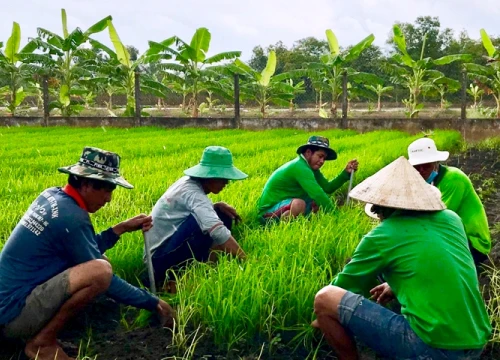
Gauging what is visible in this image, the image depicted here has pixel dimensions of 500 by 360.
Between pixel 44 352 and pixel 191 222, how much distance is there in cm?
118

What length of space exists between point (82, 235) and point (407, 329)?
1375 mm

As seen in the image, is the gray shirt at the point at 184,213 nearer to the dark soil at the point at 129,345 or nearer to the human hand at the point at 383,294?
the dark soil at the point at 129,345

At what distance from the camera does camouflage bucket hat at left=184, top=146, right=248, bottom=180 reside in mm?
3299

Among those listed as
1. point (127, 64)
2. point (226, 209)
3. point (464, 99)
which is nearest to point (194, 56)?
point (127, 64)

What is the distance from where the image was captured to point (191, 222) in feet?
10.8

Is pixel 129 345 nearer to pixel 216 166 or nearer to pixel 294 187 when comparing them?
pixel 216 166

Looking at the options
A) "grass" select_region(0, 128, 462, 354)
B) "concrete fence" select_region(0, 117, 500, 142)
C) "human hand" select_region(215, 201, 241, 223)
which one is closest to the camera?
"grass" select_region(0, 128, 462, 354)

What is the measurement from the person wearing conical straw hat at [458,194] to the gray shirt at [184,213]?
1.25 m

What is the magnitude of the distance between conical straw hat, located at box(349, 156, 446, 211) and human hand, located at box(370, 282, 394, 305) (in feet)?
1.55

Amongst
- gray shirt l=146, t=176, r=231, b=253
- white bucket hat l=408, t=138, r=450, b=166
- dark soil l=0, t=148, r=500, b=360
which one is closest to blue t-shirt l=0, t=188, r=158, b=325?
dark soil l=0, t=148, r=500, b=360

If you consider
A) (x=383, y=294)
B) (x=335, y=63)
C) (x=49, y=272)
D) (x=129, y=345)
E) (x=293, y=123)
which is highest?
(x=335, y=63)

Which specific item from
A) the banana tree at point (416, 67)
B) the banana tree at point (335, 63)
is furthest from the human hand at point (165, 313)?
the banana tree at point (416, 67)

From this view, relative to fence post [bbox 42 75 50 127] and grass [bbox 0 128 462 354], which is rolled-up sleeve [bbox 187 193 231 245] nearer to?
grass [bbox 0 128 462 354]

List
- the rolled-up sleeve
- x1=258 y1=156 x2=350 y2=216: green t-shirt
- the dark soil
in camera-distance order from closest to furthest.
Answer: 1. the dark soil
2. the rolled-up sleeve
3. x1=258 y1=156 x2=350 y2=216: green t-shirt
